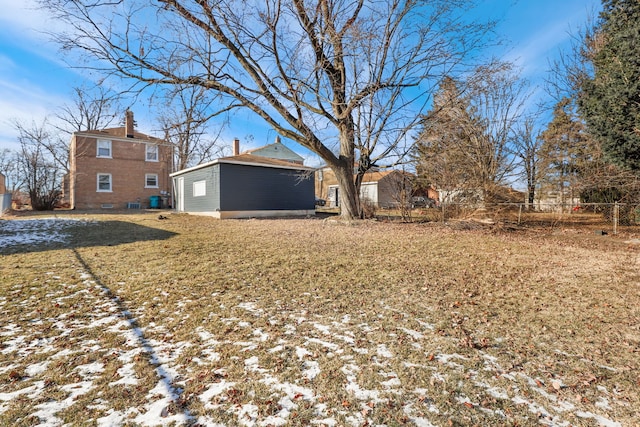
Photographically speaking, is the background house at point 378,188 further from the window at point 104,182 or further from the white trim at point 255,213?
the window at point 104,182

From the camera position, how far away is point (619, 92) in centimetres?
657

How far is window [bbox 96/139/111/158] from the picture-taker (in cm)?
2189

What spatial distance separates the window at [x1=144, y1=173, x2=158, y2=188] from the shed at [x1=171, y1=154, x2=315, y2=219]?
656 cm

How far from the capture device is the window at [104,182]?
2189 centimetres

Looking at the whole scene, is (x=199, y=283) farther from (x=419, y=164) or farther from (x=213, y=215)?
(x=213, y=215)

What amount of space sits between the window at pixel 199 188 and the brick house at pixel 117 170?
6.00m

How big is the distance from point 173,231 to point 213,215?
5.61 m

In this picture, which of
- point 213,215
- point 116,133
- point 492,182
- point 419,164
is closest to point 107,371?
point 419,164

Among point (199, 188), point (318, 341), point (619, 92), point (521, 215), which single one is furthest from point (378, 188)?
point (318, 341)

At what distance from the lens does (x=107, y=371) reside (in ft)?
7.72

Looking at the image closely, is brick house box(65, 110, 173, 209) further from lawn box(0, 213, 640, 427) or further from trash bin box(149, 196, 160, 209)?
lawn box(0, 213, 640, 427)

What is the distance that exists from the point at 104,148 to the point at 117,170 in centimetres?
175

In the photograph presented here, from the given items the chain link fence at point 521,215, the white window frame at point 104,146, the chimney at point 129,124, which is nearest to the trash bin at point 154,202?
the white window frame at point 104,146

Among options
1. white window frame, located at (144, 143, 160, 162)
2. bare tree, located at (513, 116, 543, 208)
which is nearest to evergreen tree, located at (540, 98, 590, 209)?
bare tree, located at (513, 116, 543, 208)
